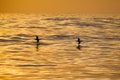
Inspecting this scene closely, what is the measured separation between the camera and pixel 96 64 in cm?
4362

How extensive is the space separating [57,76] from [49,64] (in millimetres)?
6271

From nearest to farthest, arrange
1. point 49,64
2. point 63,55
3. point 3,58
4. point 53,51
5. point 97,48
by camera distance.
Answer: point 49,64 → point 3,58 → point 63,55 → point 53,51 → point 97,48

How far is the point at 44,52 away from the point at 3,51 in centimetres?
560

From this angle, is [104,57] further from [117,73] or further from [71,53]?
[117,73]

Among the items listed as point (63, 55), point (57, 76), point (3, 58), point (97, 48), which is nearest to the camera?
point (57, 76)

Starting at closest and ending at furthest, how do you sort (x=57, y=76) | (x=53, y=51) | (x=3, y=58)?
1. (x=57, y=76)
2. (x=3, y=58)
3. (x=53, y=51)

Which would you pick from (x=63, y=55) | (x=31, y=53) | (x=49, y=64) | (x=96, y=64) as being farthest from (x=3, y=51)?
(x=96, y=64)

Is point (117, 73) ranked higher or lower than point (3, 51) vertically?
lower

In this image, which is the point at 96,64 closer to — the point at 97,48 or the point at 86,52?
the point at 86,52

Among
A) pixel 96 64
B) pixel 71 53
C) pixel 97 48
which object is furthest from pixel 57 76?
pixel 97 48

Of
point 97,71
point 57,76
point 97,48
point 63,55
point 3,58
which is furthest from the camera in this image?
point 97,48

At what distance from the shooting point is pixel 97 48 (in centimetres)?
5875

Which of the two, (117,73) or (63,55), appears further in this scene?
(63,55)

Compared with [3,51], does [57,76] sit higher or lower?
lower
